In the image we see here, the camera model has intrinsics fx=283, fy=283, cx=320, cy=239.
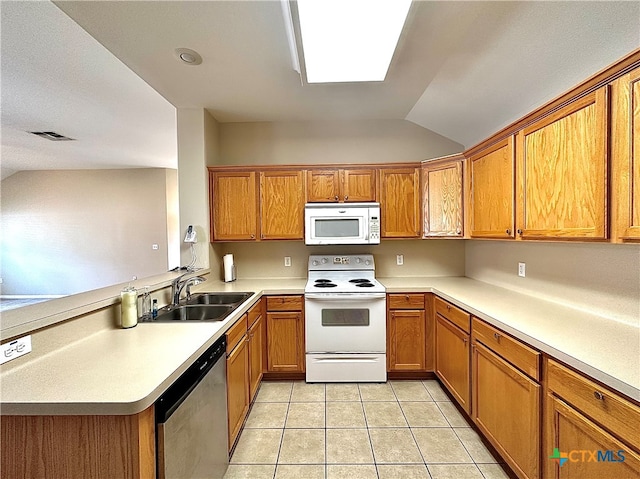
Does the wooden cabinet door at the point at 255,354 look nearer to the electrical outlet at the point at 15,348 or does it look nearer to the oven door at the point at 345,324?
the oven door at the point at 345,324

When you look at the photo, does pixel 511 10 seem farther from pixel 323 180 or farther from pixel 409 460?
pixel 409 460

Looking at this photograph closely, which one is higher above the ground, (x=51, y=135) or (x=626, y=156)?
(x=51, y=135)

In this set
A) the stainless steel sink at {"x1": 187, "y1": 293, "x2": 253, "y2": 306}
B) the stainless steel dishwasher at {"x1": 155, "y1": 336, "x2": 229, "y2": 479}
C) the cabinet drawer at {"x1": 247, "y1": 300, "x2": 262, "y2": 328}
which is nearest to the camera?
the stainless steel dishwasher at {"x1": 155, "y1": 336, "x2": 229, "y2": 479}

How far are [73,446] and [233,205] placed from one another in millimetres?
2312

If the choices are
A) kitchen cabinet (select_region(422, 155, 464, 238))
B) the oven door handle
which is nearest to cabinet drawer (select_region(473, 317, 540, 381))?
the oven door handle

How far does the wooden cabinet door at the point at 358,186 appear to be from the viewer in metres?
2.97

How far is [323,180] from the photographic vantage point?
2.97m

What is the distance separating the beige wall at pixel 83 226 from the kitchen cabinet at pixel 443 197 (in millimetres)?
5567

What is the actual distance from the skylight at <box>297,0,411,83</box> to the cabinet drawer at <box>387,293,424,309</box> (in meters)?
1.86

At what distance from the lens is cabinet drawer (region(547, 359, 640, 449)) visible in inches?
36.2

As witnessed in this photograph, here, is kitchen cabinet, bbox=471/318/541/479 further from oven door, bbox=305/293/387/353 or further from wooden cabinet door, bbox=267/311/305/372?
wooden cabinet door, bbox=267/311/305/372

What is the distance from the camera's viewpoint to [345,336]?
265 cm

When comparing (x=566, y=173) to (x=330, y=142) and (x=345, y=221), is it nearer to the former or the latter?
(x=345, y=221)

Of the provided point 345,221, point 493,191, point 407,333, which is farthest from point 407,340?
point 493,191
